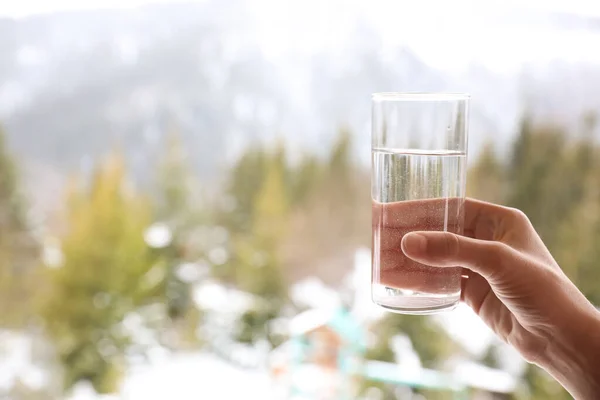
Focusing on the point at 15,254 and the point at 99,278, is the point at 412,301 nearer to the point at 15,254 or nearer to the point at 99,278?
the point at 99,278

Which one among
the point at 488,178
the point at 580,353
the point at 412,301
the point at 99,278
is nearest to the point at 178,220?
the point at 99,278

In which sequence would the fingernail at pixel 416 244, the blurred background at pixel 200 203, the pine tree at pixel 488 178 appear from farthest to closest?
the blurred background at pixel 200 203, the pine tree at pixel 488 178, the fingernail at pixel 416 244

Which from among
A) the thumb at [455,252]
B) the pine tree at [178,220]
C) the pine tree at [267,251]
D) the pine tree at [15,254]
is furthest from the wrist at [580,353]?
the pine tree at [15,254]

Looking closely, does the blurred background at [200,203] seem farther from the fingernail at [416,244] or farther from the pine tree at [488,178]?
the fingernail at [416,244]

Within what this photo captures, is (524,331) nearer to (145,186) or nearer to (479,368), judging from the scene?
(479,368)

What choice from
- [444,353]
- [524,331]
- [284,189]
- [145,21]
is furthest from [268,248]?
[524,331]
